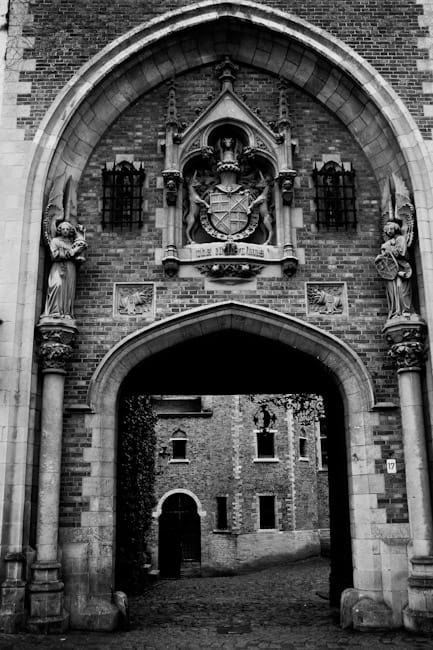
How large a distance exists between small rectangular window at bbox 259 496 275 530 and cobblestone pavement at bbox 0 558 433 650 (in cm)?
1303

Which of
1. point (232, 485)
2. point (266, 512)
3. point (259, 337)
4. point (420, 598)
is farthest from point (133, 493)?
point (266, 512)

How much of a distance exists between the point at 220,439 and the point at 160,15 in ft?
68.8

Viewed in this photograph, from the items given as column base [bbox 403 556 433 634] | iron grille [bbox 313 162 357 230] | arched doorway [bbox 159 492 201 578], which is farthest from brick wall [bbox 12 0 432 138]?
arched doorway [bbox 159 492 201 578]

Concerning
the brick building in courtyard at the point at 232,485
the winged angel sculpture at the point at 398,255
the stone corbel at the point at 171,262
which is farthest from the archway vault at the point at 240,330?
the brick building in courtyard at the point at 232,485

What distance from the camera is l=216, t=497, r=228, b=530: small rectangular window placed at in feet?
93.6

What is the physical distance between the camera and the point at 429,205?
9.91 meters

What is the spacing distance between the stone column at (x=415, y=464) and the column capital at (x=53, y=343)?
4.46 m

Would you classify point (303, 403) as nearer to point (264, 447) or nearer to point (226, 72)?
point (226, 72)

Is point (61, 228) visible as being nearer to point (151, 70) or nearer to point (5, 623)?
point (151, 70)

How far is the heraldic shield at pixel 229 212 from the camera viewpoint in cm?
1043

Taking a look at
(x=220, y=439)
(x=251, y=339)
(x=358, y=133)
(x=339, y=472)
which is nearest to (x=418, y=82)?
(x=358, y=133)

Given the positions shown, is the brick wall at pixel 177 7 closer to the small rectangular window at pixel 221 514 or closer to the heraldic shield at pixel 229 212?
the heraldic shield at pixel 229 212

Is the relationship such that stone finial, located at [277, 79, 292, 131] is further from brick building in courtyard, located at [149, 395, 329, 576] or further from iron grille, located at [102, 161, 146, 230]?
brick building in courtyard, located at [149, 395, 329, 576]

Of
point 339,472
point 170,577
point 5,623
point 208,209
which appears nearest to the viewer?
point 5,623
